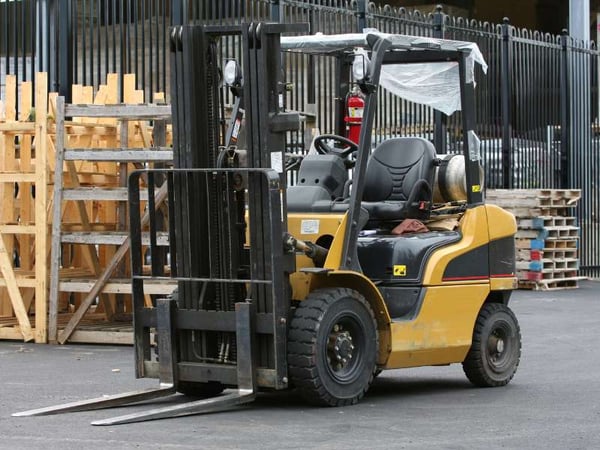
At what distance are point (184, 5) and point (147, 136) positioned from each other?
241 centimetres

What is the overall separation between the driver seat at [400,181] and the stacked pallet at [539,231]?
10.8 m

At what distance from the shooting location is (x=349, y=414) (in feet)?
30.0

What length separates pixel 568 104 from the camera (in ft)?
78.2

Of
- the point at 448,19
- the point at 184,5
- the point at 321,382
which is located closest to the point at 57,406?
the point at 321,382

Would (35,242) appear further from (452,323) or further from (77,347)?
(452,323)

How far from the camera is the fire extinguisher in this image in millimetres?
11414

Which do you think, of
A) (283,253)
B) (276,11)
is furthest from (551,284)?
(283,253)

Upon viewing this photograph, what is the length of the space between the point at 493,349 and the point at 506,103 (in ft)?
38.1

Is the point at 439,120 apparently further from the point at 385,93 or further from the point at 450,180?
the point at 450,180

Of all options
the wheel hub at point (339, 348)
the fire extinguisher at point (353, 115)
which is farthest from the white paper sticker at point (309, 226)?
the fire extinguisher at point (353, 115)

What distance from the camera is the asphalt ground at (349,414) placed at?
318 inches

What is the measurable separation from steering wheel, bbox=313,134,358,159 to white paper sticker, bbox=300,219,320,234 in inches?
32.5

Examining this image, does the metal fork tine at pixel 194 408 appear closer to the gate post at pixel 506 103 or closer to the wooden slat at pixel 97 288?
the wooden slat at pixel 97 288

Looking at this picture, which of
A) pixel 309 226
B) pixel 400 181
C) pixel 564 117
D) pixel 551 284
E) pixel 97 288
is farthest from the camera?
pixel 564 117
